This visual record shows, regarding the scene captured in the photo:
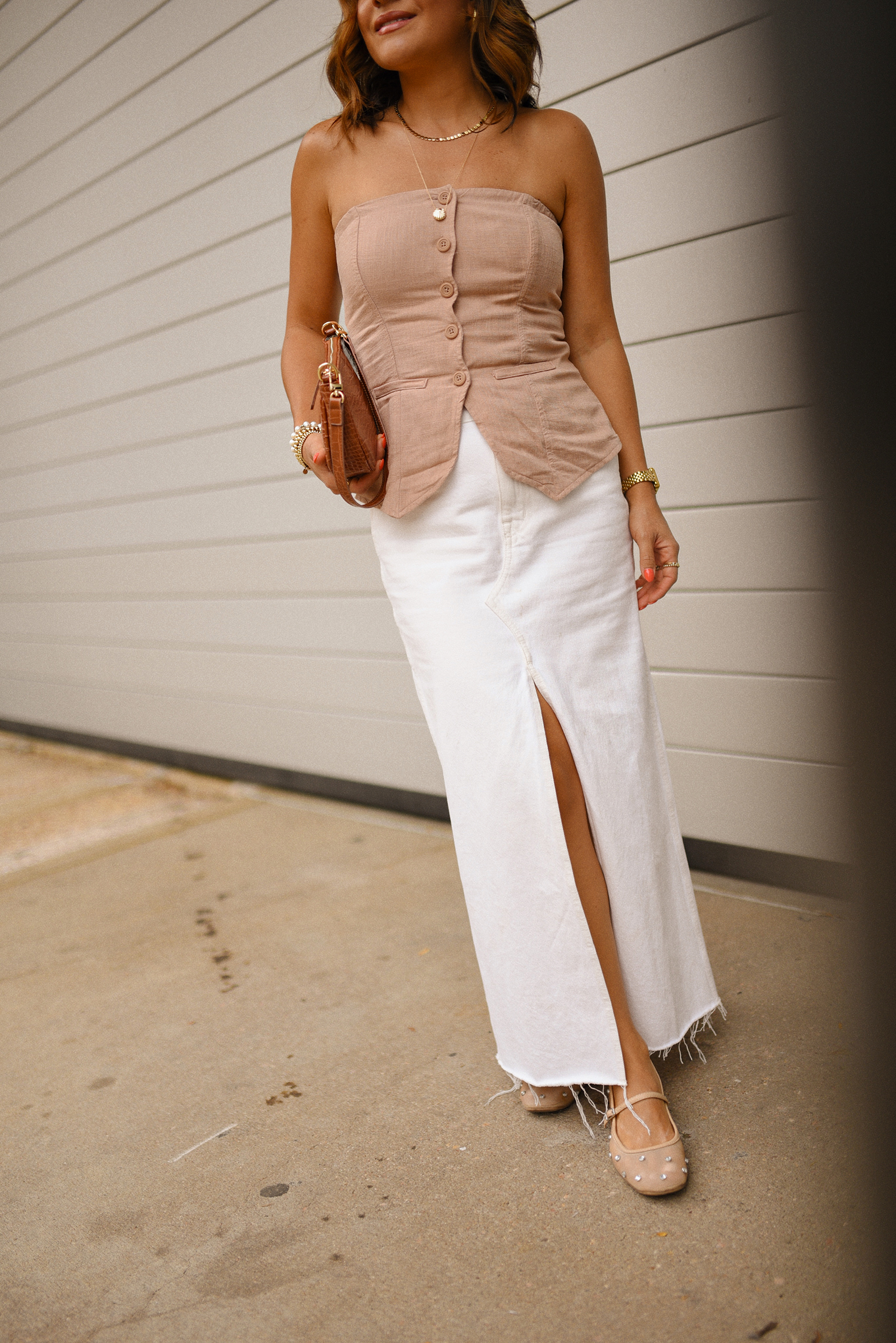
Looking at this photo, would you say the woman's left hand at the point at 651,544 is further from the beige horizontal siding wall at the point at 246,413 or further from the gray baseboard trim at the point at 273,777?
the gray baseboard trim at the point at 273,777

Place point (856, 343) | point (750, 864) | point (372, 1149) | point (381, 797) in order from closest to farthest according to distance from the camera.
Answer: point (856, 343), point (372, 1149), point (750, 864), point (381, 797)

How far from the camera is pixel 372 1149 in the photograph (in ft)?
5.82

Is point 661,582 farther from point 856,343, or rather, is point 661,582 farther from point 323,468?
point 856,343

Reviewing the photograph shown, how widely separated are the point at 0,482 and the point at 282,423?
2.39 meters

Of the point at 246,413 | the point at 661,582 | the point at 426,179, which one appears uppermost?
the point at 426,179

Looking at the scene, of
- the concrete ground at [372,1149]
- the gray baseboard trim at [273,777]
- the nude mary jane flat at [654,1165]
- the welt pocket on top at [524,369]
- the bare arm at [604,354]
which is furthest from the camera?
the gray baseboard trim at [273,777]

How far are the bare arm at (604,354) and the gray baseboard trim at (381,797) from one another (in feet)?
1.83

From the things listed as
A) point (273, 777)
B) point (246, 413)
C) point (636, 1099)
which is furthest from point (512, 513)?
point (273, 777)

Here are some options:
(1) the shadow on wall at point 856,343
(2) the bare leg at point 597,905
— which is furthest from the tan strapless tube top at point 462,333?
(1) the shadow on wall at point 856,343

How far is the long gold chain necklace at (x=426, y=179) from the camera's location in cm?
163

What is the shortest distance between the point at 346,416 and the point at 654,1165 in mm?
1202

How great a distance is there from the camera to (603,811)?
1.70 m

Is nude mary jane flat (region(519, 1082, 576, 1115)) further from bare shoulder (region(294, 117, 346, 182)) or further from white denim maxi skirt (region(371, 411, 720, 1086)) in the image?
bare shoulder (region(294, 117, 346, 182))

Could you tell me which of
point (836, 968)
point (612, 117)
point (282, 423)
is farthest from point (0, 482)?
point (836, 968)
